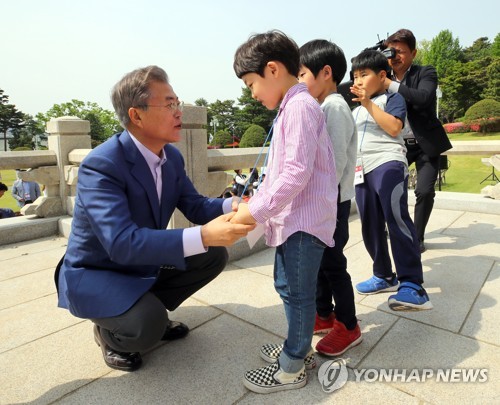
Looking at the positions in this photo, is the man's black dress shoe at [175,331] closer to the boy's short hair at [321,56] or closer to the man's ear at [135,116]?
the man's ear at [135,116]

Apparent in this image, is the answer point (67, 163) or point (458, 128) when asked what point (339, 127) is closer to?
point (67, 163)

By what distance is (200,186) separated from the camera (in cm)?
363

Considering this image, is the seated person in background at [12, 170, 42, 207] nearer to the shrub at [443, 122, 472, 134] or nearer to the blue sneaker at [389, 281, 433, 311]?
the blue sneaker at [389, 281, 433, 311]

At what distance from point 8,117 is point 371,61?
6543 centimetres

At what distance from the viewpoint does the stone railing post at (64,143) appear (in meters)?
5.06

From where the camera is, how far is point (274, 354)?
6.60ft

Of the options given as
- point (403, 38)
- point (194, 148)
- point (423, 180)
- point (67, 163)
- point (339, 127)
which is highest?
point (403, 38)

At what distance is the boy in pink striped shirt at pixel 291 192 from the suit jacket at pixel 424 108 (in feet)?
5.81

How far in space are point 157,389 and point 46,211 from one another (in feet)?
13.2

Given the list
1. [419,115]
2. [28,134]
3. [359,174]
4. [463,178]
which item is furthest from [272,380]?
[28,134]

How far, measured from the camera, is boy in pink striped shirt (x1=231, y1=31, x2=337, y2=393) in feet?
5.11

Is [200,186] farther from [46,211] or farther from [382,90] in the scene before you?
[46,211]

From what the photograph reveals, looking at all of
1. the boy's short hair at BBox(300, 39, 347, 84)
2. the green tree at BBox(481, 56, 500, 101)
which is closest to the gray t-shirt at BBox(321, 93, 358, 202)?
the boy's short hair at BBox(300, 39, 347, 84)

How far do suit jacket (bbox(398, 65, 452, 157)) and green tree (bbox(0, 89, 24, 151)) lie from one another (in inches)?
2479
